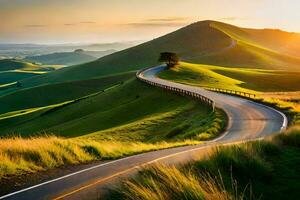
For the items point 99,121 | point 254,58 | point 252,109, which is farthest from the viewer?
point 254,58

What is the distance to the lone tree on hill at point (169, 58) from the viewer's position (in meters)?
102

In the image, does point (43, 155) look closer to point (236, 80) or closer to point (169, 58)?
point (169, 58)

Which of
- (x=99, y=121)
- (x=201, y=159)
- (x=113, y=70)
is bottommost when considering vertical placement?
(x=113, y=70)

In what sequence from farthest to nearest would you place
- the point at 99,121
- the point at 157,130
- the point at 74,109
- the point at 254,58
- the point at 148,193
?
the point at 254,58
the point at 74,109
the point at 99,121
the point at 157,130
the point at 148,193

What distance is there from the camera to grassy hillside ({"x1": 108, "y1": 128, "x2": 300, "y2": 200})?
8203mm

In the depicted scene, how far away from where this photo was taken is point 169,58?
103 m

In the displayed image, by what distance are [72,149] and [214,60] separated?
14681cm

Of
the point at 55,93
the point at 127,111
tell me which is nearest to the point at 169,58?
the point at 55,93

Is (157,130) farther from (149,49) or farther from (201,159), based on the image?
(149,49)

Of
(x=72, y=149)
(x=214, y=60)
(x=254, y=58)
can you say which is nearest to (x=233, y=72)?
(x=214, y=60)

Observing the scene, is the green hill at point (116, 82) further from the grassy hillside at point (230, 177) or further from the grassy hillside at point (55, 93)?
the grassy hillside at point (230, 177)

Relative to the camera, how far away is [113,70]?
591 ft

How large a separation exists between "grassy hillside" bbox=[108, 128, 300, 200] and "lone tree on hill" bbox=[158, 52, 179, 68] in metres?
87.7

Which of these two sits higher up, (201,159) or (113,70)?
(201,159)
